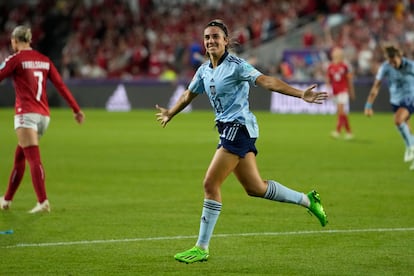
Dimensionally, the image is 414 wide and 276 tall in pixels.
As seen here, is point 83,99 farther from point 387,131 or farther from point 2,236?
point 2,236

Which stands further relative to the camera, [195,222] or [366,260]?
[195,222]

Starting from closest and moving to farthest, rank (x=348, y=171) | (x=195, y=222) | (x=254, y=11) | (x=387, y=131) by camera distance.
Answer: (x=195, y=222), (x=348, y=171), (x=387, y=131), (x=254, y=11)

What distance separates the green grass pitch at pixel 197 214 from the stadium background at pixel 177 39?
11.0 metres

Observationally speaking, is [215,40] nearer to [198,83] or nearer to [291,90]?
[198,83]

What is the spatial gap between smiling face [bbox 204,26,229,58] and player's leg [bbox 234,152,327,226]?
1030 mm

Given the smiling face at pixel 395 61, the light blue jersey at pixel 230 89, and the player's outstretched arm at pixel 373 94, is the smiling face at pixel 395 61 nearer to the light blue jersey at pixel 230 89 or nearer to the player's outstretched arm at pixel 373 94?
the player's outstretched arm at pixel 373 94

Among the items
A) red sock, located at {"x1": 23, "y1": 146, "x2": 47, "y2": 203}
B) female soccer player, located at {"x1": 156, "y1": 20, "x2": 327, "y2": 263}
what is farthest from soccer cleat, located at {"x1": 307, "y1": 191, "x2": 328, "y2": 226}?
red sock, located at {"x1": 23, "y1": 146, "x2": 47, "y2": 203}

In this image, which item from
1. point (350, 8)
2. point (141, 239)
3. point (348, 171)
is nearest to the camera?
point (141, 239)

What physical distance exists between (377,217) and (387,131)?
47.7 ft

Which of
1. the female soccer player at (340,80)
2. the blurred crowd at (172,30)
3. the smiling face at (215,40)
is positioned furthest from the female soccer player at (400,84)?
the blurred crowd at (172,30)

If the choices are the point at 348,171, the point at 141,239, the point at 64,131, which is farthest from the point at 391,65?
the point at 64,131

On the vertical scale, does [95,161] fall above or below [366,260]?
below

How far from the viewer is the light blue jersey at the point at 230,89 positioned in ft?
27.8

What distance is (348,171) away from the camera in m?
16.1
